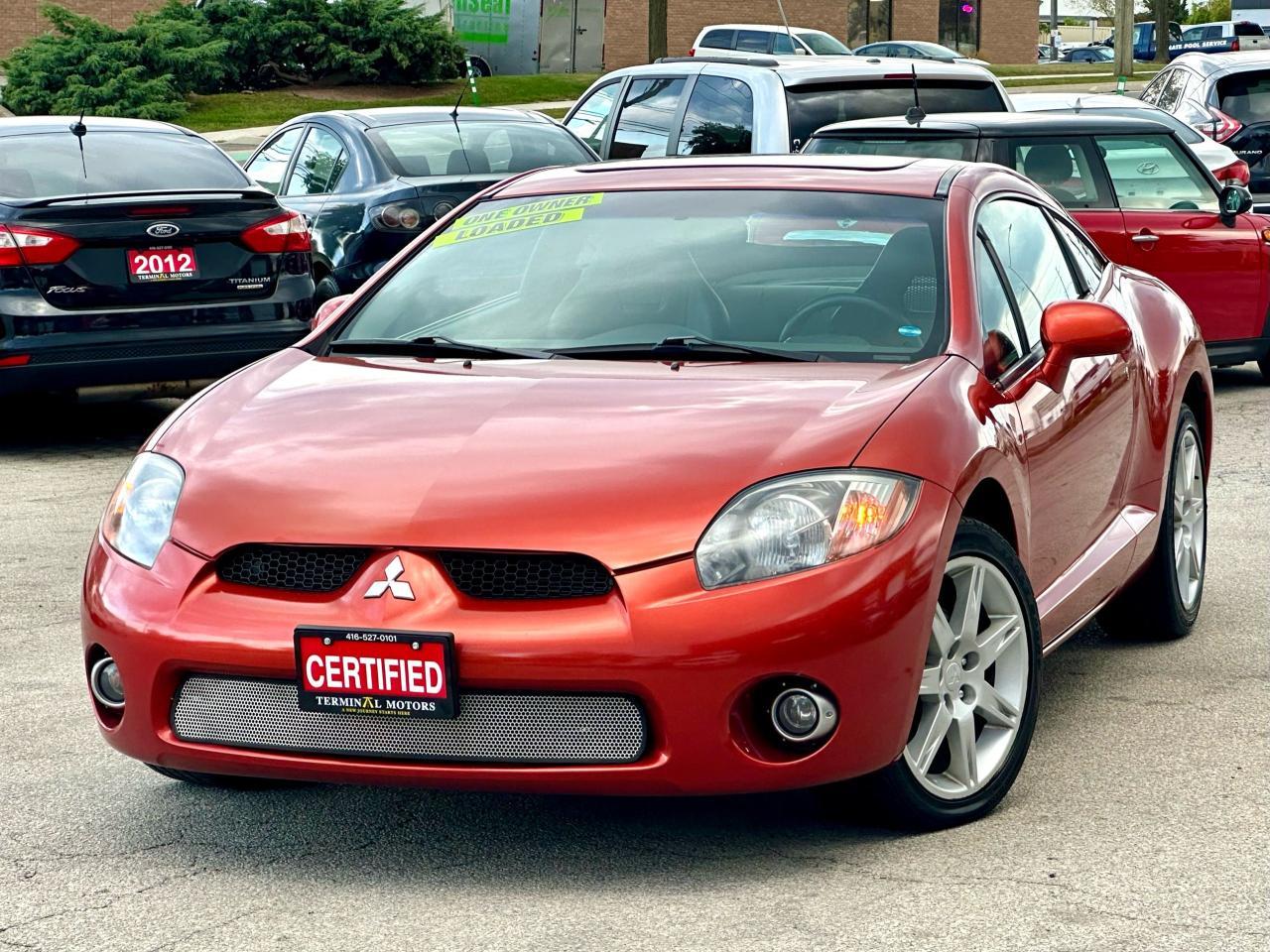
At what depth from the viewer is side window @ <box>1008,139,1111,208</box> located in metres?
10.6

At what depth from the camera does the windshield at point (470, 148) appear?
39.1 feet

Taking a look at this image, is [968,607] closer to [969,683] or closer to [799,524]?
[969,683]

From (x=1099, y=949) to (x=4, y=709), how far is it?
125 inches

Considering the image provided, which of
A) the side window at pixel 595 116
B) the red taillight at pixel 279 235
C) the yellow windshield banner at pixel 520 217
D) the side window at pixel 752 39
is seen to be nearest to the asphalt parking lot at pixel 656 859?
the yellow windshield banner at pixel 520 217

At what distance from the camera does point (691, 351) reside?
4871mm

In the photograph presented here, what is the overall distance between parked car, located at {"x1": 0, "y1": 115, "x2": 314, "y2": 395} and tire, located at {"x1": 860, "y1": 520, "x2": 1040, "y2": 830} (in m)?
6.11

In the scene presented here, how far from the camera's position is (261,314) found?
1008cm

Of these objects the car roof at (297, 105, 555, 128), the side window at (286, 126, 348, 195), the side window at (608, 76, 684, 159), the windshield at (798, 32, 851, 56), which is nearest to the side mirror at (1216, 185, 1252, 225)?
the side window at (608, 76, 684, 159)

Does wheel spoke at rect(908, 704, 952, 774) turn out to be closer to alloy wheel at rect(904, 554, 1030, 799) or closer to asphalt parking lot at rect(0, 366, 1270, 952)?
alloy wheel at rect(904, 554, 1030, 799)

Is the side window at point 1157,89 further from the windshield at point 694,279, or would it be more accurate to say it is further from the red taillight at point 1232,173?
the windshield at point 694,279

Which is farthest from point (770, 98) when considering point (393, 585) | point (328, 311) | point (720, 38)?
point (720, 38)

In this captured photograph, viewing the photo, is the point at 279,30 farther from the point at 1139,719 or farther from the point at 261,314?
the point at 1139,719

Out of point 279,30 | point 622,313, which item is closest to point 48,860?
point 622,313

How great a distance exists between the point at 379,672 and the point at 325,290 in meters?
8.20
